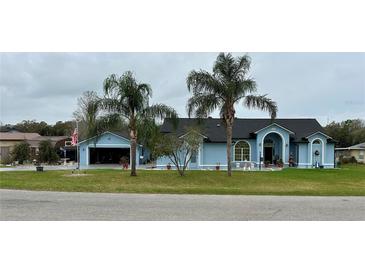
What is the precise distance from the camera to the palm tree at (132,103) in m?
21.3

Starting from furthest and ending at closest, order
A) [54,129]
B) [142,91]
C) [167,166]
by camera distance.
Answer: [54,129] → [167,166] → [142,91]

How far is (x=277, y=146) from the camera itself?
35875 millimetres

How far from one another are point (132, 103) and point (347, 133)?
53074 millimetres

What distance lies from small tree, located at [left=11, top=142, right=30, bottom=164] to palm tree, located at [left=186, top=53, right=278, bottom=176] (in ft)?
83.0

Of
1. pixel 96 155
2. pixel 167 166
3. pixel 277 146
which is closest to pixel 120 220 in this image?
pixel 167 166

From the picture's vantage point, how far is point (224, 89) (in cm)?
2222

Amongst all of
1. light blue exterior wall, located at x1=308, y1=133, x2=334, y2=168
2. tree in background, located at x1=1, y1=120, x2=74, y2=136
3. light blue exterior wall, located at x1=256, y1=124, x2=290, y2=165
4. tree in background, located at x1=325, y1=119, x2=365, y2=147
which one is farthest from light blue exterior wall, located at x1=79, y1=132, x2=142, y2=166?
tree in background, located at x1=325, y1=119, x2=365, y2=147

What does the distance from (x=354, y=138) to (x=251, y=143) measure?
35.1 meters

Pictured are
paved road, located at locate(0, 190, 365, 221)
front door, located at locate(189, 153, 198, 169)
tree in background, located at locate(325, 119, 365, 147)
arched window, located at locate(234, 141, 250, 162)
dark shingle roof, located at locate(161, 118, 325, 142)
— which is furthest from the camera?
tree in background, located at locate(325, 119, 365, 147)

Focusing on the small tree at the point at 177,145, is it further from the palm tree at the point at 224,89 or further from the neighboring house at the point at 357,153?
the neighboring house at the point at 357,153

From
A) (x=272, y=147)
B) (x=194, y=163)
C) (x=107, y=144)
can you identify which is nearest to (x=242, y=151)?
(x=272, y=147)

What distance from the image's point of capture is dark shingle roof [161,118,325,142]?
35094 millimetres

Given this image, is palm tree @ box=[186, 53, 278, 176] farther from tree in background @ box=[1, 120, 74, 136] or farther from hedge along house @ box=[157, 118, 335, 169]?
tree in background @ box=[1, 120, 74, 136]

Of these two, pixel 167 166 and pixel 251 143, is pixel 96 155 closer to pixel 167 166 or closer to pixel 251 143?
pixel 167 166
